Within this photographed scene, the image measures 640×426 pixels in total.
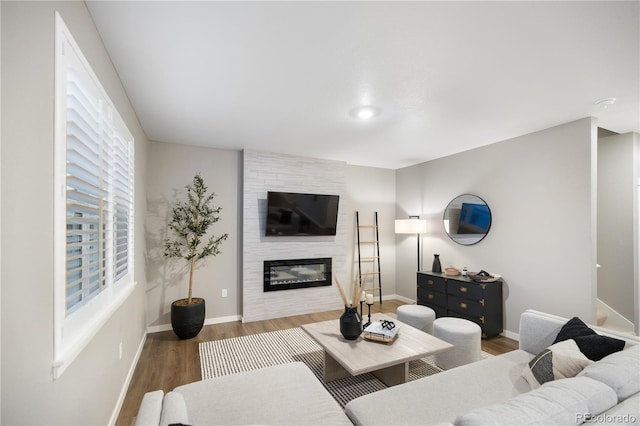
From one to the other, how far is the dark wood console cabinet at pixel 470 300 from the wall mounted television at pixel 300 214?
1.86m

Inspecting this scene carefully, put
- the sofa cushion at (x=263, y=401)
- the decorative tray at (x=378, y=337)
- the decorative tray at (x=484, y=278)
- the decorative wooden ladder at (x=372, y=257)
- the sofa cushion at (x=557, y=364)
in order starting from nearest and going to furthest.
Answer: the sofa cushion at (x=263, y=401), the sofa cushion at (x=557, y=364), the decorative tray at (x=378, y=337), the decorative tray at (x=484, y=278), the decorative wooden ladder at (x=372, y=257)

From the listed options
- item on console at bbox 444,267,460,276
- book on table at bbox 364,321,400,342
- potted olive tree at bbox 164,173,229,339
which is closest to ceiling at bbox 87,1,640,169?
potted olive tree at bbox 164,173,229,339

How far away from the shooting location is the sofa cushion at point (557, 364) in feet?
5.14

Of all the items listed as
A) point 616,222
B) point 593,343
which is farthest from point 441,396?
point 616,222

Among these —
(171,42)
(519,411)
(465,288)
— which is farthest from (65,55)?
(465,288)

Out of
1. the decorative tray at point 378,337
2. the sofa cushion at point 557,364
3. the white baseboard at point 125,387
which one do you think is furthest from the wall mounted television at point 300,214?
the sofa cushion at point 557,364

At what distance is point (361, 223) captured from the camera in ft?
18.2

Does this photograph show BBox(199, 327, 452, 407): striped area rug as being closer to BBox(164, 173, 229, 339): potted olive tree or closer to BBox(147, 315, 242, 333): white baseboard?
BBox(164, 173, 229, 339): potted olive tree

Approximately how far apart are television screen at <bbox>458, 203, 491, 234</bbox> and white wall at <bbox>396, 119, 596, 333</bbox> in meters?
0.11

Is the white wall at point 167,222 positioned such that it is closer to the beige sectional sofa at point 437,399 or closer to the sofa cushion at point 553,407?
the beige sectional sofa at point 437,399

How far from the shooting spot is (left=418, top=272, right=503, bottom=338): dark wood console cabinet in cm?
362

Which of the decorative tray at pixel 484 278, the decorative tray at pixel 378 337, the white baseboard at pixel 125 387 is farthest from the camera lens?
the decorative tray at pixel 484 278

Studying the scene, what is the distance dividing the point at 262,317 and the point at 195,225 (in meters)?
1.72

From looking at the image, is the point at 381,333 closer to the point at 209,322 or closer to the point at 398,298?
the point at 209,322
